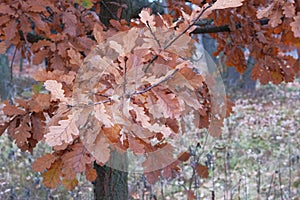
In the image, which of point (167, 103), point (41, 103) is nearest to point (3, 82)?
point (41, 103)

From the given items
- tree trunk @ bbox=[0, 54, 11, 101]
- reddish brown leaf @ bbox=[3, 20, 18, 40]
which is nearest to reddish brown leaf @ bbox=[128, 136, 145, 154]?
reddish brown leaf @ bbox=[3, 20, 18, 40]

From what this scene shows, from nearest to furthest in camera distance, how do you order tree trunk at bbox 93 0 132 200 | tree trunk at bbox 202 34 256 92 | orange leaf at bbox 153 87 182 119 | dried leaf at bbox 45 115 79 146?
dried leaf at bbox 45 115 79 146 → orange leaf at bbox 153 87 182 119 → tree trunk at bbox 93 0 132 200 → tree trunk at bbox 202 34 256 92

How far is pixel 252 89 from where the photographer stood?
10.7m

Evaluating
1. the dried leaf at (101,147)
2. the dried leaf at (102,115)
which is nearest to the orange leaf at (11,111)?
the dried leaf at (101,147)

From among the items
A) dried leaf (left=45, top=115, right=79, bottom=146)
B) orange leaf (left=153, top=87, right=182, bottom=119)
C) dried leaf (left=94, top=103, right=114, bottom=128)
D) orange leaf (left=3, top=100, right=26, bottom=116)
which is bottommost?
dried leaf (left=45, top=115, right=79, bottom=146)

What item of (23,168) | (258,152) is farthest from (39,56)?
(258,152)

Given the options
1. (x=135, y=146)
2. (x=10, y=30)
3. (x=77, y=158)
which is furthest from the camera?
(x=10, y=30)

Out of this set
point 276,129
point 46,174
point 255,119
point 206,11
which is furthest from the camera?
point 255,119

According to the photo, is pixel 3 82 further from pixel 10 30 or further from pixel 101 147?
pixel 101 147

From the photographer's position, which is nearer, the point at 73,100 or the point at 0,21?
the point at 73,100

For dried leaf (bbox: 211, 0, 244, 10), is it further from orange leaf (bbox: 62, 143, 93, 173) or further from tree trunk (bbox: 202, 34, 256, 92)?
tree trunk (bbox: 202, 34, 256, 92)

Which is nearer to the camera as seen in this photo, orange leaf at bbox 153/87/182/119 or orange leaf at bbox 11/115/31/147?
orange leaf at bbox 153/87/182/119

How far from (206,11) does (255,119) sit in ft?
21.3

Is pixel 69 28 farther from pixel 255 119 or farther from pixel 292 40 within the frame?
pixel 255 119
